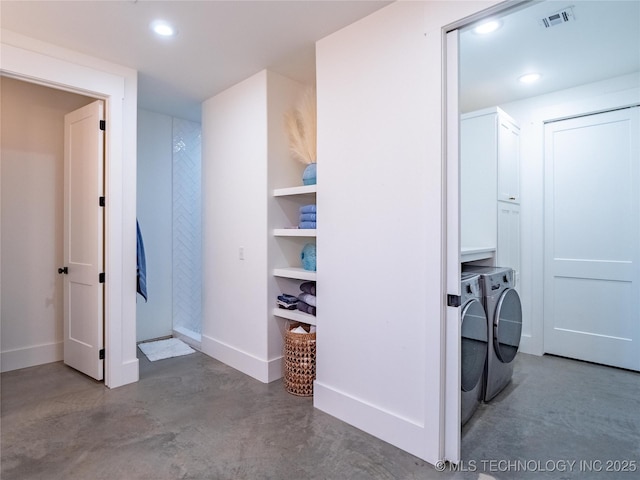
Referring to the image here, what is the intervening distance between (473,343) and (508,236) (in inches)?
62.8

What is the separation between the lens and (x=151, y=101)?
370 centimetres

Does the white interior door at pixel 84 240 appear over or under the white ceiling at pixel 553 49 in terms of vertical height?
under

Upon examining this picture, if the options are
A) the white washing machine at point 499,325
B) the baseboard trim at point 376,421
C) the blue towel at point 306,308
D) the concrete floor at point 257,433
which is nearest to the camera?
the concrete floor at point 257,433

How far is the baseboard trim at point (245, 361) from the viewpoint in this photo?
2.97 meters

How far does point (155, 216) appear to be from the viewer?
407 centimetres

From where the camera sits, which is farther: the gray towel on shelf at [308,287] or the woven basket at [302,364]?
the gray towel on shelf at [308,287]

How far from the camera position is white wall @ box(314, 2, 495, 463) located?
6.26ft

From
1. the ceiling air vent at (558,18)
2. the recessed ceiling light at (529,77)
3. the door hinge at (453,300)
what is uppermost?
the recessed ceiling light at (529,77)

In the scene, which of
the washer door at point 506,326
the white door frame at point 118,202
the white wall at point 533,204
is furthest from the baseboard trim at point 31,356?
the white wall at point 533,204

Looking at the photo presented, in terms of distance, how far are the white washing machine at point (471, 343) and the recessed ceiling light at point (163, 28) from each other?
2440mm

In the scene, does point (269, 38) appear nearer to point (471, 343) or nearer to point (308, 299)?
point (308, 299)

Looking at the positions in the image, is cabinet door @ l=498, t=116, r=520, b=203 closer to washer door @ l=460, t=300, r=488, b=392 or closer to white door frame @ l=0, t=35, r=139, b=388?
washer door @ l=460, t=300, r=488, b=392

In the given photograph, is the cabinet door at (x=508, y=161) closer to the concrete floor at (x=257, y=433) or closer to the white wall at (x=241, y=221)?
the concrete floor at (x=257, y=433)

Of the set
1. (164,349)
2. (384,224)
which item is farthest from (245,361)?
(384,224)
